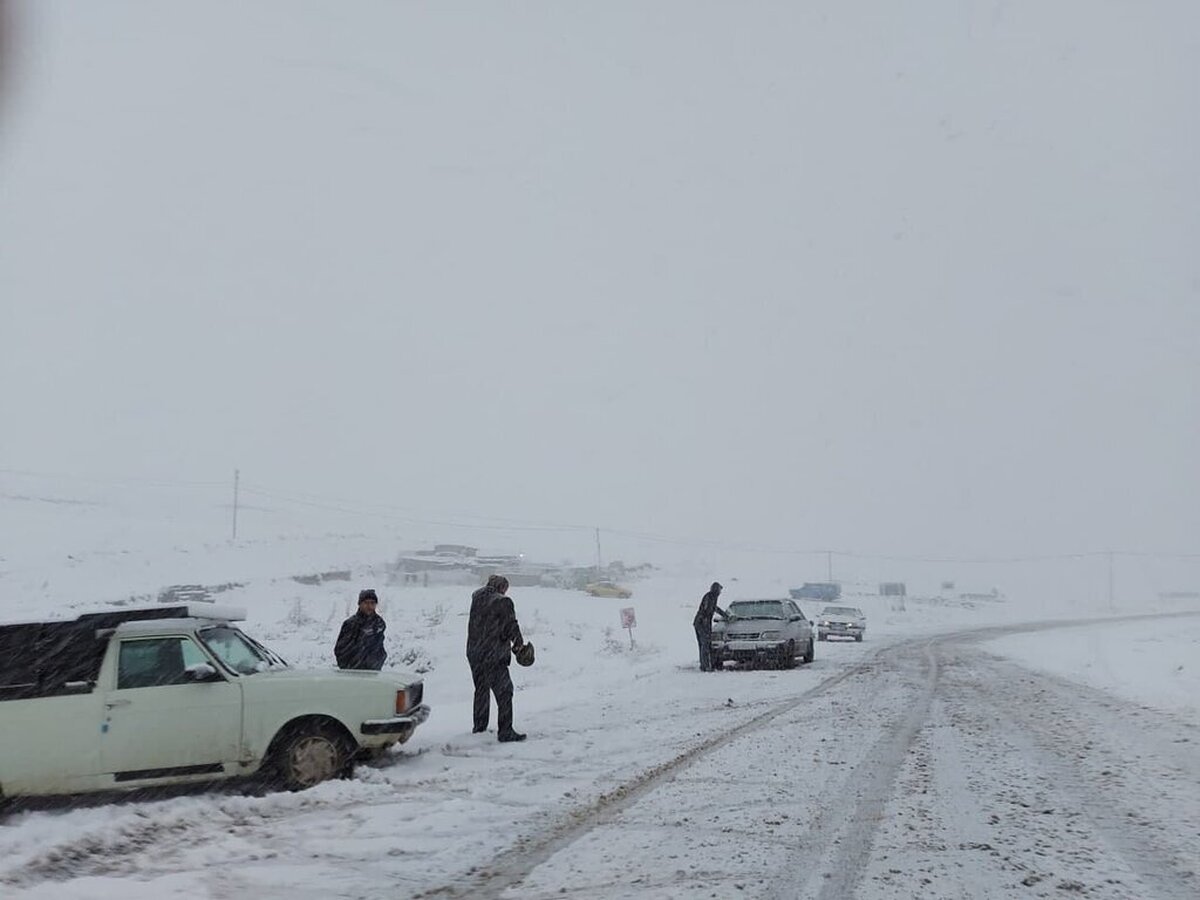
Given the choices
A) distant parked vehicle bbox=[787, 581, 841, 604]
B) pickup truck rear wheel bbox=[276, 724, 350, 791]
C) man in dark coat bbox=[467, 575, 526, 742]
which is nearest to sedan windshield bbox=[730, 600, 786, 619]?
man in dark coat bbox=[467, 575, 526, 742]

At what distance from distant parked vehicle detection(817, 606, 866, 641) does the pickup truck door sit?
97.9 feet

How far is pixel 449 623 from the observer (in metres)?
29.1

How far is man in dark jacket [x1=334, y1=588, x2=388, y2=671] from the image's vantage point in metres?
11.3

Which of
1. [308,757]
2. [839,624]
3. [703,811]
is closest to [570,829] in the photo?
[703,811]

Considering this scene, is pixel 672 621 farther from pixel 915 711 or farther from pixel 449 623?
pixel 915 711

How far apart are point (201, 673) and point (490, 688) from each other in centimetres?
362

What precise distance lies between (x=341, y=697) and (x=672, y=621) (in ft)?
123

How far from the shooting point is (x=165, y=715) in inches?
332

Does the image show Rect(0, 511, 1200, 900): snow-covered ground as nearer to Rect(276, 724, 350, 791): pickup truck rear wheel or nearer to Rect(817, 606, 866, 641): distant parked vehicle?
Rect(276, 724, 350, 791): pickup truck rear wheel

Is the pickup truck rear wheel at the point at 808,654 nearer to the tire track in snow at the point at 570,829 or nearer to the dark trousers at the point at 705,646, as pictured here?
the dark trousers at the point at 705,646

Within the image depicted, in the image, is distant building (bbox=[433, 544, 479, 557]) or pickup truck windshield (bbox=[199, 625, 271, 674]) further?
distant building (bbox=[433, 544, 479, 557])

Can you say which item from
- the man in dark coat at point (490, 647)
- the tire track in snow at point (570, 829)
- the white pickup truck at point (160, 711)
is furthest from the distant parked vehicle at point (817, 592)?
the white pickup truck at point (160, 711)

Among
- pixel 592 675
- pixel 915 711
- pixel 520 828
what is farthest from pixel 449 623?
pixel 520 828

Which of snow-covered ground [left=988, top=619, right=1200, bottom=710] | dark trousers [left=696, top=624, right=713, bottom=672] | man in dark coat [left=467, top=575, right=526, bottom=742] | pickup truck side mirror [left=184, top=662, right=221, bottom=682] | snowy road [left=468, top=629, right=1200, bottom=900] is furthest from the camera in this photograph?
dark trousers [left=696, top=624, right=713, bottom=672]
